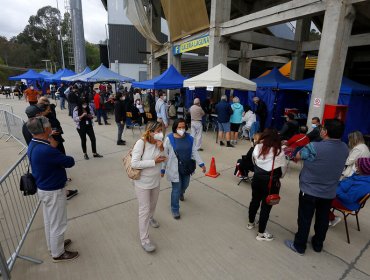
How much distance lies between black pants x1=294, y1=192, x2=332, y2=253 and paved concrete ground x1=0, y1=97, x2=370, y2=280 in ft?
0.54

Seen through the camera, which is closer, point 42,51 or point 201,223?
point 201,223

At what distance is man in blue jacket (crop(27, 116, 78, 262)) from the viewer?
2.42m

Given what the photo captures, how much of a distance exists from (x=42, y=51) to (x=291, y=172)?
7516cm

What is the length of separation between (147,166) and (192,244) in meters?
1.32

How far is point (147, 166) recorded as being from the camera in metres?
2.76

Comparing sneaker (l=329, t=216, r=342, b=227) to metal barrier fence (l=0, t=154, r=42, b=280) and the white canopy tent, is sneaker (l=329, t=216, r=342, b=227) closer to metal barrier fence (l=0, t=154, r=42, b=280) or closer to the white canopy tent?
metal barrier fence (l=0, t=154, r=42, b=280)

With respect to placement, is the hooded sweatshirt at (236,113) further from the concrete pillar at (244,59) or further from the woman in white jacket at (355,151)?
the concrete pillar at (244,59)

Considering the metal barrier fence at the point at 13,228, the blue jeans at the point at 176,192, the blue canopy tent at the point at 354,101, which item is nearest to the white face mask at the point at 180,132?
the blue jeans at the point at 176,192

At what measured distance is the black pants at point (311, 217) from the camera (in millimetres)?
2826

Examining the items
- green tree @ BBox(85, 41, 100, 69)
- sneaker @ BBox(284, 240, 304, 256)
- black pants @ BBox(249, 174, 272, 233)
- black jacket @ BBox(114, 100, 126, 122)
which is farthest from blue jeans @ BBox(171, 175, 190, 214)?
green tree @ BBox(85, 41, 100, 69)

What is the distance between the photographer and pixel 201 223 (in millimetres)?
3643

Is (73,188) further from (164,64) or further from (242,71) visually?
(164,64)

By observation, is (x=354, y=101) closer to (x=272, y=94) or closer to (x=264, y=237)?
A: (x=272, y=94)

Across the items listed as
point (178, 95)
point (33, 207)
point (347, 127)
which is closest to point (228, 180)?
point (33, 207)
